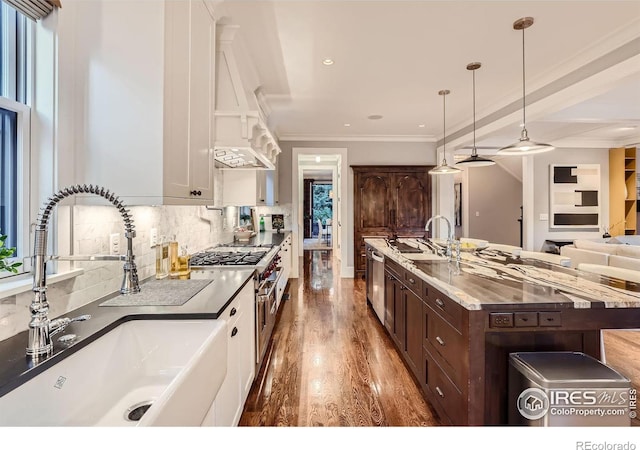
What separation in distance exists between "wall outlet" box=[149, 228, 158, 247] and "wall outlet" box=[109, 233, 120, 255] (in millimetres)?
359

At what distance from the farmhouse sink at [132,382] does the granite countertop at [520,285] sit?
47.2 inches

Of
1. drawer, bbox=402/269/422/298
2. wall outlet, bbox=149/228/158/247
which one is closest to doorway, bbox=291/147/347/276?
drawer, bbox=402/269/422/298

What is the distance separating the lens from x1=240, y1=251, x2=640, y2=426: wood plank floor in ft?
6.53

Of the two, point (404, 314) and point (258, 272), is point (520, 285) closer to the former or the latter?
point (404, 314)

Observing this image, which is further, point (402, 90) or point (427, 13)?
point (402, 90)

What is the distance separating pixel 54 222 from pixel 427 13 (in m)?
2.73

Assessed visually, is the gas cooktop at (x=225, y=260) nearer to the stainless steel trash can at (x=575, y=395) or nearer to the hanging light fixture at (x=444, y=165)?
the stainless steel trash can at (x=575, y=395)

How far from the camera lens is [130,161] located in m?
1.48

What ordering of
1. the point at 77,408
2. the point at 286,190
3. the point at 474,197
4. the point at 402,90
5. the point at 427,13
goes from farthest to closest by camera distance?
the point at 474,197 < the point at 286,190 < the point at 402,90 < the point at 427,13 < the point at 77,408

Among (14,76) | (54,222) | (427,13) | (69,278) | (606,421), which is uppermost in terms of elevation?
(427,13)

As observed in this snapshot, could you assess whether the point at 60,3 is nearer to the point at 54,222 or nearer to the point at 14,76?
the point at 14,76

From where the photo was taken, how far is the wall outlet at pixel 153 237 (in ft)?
6.73

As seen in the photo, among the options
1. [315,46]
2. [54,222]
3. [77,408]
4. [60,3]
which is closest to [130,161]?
[54,222]
